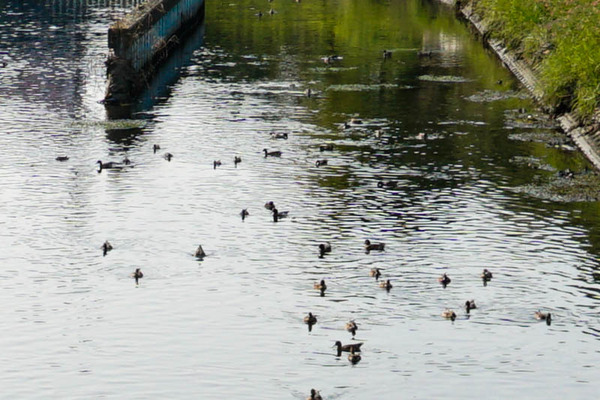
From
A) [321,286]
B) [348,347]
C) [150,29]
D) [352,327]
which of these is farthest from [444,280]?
[150,29]

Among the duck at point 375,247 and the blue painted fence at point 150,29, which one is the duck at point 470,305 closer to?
the duck at point 375,247

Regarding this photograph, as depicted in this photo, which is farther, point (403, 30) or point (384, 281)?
point (403, 30)

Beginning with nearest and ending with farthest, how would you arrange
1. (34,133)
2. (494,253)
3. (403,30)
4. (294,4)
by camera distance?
1. (494,253)
2. (34,133)
3. (403,30)
4. (294,4)

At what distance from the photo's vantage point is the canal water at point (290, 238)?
27125 mm

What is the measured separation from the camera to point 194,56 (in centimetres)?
6662

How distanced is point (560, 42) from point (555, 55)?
0.64 meters

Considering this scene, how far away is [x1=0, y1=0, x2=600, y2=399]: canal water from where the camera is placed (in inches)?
1068

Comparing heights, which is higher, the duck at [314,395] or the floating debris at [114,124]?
the duck at [314,395]

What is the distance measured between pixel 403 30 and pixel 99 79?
21506 mm

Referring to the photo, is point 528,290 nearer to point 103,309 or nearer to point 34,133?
point 103,309

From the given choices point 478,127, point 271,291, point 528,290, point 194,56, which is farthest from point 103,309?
point 194,56

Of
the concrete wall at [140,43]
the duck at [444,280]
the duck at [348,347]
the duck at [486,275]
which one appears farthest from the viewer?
the concrete wall at [140,43]

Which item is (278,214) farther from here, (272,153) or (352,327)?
(352,327)

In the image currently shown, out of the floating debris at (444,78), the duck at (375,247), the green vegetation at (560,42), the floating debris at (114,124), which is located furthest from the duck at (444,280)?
the floating debris at (444,78)
